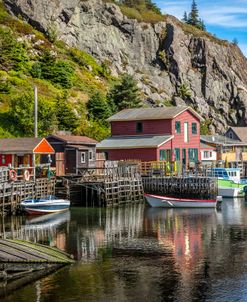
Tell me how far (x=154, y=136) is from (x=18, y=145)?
2098 cm

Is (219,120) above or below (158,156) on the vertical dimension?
above

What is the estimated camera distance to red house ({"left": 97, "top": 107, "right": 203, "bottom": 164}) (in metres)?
68.4

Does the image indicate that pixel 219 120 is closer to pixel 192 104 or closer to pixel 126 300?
pixel 192 104

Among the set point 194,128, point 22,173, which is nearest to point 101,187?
point 22,173

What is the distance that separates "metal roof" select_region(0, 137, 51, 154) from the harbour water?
7.92m

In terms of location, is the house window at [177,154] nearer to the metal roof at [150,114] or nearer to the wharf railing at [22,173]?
the metal roof at [150,114]

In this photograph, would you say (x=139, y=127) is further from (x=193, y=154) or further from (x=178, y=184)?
(x=178, y=184)

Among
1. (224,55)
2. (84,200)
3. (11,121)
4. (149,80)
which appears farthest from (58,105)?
(224,55)

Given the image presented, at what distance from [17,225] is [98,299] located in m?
20.4

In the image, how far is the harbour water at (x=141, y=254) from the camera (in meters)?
23.7

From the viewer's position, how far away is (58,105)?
8175 cm

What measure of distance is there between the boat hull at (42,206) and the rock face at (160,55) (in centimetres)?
7376

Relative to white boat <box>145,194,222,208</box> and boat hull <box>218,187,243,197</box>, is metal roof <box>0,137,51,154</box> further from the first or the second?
boat hull <box>218,187,243,197</box>

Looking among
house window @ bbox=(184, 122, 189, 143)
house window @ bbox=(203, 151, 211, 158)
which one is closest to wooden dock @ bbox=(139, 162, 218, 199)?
house window @ bbox=(184, 122, 189, 143)
